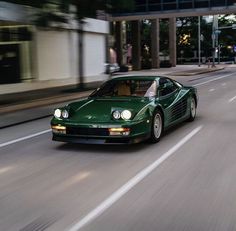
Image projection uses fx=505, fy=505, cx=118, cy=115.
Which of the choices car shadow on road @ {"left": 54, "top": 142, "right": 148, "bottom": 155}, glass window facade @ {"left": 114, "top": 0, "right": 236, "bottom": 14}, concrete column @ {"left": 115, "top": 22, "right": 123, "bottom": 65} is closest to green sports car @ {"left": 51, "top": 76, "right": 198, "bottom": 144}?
car shadow on road @ {"left": 54, "top": 142, "right": 148, "bottom": 155}

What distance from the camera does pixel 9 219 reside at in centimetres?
522

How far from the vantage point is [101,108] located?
30.0 feet

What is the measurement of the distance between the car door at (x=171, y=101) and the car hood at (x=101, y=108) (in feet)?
2.17

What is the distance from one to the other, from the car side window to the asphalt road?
2.93 ft

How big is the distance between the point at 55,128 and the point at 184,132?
3059 millimetres

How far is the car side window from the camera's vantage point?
404 inches

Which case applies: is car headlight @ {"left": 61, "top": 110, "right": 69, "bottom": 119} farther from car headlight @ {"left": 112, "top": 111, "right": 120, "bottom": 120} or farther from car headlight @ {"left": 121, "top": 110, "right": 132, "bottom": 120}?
car headlight @ {"left": 121, "top": 110, "right": 132, "bottom": 120}

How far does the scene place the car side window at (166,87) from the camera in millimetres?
10250

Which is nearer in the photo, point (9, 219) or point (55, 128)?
point (9, 219)

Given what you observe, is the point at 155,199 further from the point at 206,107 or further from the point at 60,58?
the point at 60,58

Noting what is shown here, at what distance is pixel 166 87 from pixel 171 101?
40cm

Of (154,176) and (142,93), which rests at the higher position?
(142,93)

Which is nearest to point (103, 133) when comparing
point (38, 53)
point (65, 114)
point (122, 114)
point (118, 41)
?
point (122, 114)

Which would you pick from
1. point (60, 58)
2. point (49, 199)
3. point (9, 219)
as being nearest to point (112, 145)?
point (49, 199)
